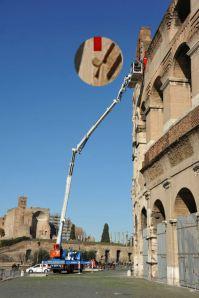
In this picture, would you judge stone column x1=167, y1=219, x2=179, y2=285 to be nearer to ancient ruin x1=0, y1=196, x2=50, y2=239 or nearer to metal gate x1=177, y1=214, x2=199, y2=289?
metal gate x1=177, y1=214, x2=199, y2=289

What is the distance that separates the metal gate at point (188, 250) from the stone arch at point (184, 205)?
0.55 meters

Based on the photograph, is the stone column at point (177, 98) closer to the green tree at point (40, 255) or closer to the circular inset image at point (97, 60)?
the circular inset image at point (97, 60)

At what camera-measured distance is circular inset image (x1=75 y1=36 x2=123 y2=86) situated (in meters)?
13.3

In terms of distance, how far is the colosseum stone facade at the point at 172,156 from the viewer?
47.3 ft

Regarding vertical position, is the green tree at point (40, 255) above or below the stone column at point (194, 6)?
below

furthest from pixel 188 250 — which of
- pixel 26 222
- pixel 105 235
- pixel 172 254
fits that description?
pixel 105 235

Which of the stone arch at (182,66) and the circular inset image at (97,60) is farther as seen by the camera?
the stone arch at (182,66)

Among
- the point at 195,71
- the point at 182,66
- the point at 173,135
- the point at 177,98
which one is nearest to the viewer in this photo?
the point at 195,71

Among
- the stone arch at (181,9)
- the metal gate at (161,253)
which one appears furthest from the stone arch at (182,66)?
the metal gate at (161,253)

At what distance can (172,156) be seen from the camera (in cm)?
1595

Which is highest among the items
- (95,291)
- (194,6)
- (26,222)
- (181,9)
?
(181,9)

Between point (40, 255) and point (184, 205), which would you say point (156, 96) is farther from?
point (40, 255)

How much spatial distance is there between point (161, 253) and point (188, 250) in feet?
11.1

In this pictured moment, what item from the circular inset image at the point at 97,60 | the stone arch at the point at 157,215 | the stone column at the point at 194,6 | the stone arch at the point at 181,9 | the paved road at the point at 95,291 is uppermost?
the stone arch at the point at 181,9
